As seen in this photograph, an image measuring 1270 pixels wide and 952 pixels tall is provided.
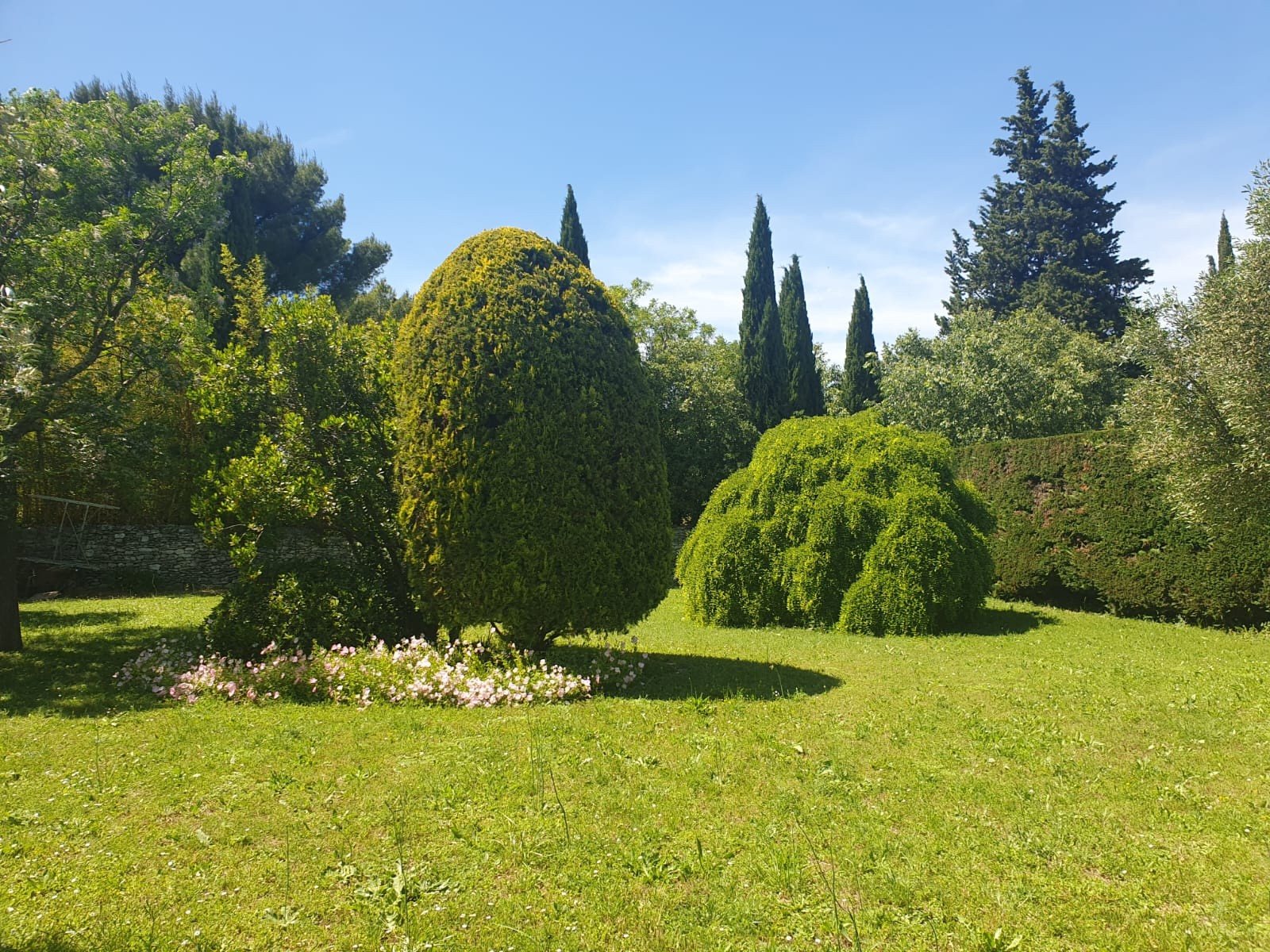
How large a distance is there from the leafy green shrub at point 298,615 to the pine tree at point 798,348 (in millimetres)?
23349

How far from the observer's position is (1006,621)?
12242mm

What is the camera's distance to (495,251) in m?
7.73

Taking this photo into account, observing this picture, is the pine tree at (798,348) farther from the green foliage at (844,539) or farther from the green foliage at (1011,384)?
the green foliage at (844,539)

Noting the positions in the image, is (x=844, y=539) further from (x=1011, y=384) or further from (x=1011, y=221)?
(x=1011, y=221)

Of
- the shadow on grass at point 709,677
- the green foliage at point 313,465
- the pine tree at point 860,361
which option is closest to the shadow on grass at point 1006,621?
the shadow on grass at point 709,677

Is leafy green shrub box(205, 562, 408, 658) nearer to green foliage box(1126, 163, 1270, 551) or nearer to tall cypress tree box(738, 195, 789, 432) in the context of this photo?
green foliage box(1126, 163, 1270, 551)

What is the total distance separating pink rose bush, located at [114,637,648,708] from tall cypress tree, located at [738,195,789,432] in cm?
2258

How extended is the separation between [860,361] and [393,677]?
96.5 feet

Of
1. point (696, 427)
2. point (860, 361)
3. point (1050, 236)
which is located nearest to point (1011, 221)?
point (1050, 236)

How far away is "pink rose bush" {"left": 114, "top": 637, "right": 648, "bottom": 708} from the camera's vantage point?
668 centimetres

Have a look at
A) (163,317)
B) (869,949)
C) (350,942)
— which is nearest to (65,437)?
(163,317)

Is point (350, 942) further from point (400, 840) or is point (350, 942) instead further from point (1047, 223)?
point (1047, 223)

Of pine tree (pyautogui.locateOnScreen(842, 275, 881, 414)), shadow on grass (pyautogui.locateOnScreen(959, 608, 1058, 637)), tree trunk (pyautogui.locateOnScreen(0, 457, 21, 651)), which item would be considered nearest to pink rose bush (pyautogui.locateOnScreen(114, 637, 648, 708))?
tree trunk (pyautogui.locateOnScreen(0, 457, 21, 651))

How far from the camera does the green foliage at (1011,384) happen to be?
24144mm
